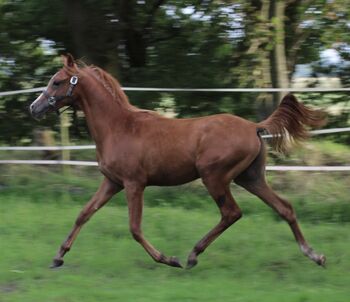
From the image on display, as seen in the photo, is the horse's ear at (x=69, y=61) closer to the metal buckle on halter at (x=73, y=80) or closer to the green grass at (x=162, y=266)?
the metal buckle on halter at (x=73, y=80)

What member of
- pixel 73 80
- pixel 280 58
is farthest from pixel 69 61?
pixel 280 58

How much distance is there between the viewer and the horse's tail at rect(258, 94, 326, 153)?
6449mm

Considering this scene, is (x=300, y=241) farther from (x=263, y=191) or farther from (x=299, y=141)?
(x=299, y=141)

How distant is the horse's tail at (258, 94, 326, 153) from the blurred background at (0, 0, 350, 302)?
1.47ft

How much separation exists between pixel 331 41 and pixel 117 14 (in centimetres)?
405

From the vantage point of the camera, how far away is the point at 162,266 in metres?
6.40

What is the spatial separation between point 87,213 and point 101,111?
1072 mm

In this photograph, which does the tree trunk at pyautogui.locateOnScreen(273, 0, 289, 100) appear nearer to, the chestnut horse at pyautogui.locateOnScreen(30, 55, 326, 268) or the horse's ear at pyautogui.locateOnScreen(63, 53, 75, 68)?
the chestnut horse at pyautogui.locateOnScreen(30, 55, 326, 268)

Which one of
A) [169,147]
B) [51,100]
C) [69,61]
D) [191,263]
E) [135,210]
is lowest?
[191,263]

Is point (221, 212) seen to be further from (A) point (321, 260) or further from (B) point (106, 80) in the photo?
(B) point (106, 80)

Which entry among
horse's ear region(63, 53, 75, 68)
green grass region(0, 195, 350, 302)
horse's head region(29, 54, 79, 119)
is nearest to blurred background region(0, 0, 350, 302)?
green grass region(0, 195, 350, 302)

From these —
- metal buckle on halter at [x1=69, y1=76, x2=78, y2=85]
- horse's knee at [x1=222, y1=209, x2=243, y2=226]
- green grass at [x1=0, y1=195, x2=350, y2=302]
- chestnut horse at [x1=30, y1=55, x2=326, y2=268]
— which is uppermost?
metal buckle on halter at [x1=69, y1=76, x2=78, y2=85]

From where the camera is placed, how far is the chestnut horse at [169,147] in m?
6.16

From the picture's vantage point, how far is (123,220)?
805 centimetres
